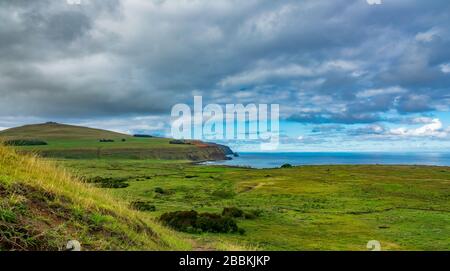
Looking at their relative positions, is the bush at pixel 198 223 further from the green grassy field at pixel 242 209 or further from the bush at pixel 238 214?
the bush at pixel 238 214

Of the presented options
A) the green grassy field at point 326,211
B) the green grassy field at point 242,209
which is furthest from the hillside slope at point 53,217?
the green grassy field at point 326,211

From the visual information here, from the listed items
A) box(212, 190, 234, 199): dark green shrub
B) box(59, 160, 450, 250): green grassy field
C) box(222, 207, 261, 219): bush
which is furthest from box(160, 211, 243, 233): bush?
box(212, 190, 234, 199): dark green shrub

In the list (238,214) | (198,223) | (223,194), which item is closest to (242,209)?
(238,214)

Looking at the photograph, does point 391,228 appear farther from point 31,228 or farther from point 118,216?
point 31,228

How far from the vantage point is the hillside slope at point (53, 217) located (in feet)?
32.0

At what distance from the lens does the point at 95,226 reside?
11.8 m

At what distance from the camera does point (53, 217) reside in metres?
11.4

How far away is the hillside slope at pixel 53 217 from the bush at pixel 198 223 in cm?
2083

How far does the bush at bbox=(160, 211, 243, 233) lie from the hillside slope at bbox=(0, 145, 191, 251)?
68.4 ft

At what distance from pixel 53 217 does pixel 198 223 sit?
1037 inches

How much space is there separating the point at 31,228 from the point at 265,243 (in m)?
26.3

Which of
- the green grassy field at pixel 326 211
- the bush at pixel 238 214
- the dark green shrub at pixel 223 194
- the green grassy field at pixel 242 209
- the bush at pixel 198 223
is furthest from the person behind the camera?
the dark green shrub at pixel 223 194
